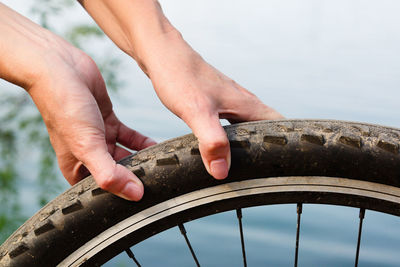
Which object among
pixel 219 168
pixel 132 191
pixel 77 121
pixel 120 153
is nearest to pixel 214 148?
pixel 219 168

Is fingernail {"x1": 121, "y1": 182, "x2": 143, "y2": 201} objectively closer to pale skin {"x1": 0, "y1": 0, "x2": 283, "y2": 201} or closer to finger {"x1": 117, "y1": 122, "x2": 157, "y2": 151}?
pale skin {"x1": 0, "y1": 0, "x2": 283, "y2": 201}

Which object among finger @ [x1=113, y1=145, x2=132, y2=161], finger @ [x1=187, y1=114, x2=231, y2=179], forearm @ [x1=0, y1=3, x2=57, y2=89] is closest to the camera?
finger @ [x1=187, y1=114, x2=231, y2=179]

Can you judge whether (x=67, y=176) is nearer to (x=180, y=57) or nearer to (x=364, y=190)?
(x=180, y=57)

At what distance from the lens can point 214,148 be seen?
2.17 ft

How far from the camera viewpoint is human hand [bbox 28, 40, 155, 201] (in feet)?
2.33

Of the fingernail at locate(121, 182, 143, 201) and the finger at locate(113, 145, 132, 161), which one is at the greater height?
the finger at locate(113, 145, 132, 161)

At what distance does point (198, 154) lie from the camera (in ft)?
2.31

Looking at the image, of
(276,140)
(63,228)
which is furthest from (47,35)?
(276,140)

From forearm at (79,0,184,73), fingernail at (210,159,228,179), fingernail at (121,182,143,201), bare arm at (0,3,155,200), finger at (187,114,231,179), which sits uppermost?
forearm at (79,0,184,73)

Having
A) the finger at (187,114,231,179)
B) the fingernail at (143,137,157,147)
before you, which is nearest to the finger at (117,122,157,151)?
the fingernail at (143,137,157,147)

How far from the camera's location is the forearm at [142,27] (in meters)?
0.87

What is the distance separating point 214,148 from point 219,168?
0.11ft

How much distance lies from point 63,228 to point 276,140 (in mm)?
372

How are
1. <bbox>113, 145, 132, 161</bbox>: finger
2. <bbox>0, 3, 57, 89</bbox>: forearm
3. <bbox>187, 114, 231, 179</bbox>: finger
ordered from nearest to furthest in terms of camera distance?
<bbox>187, 114, 231, 179</bbox>: finger, <bbox>0, 3, 57, 89</bbox>: forearm, <bbox>113, 145, 132, 161</bbox>: finger
